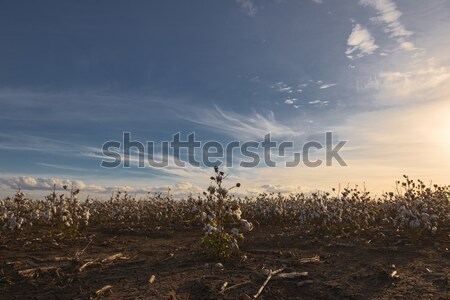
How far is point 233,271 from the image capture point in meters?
8.87

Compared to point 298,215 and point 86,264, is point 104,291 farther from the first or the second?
point 298,215

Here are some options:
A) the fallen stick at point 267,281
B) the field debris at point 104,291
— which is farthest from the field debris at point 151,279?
the fallen stick at point 267,281

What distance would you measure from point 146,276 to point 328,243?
7.01 metres

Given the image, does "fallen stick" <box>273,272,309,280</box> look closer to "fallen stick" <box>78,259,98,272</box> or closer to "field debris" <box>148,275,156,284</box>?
"field debris" <box>148,275,156,284</box>

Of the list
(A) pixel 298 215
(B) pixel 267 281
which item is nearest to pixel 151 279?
(B) pixel 267 281

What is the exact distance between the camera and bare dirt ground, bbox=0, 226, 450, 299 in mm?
7727

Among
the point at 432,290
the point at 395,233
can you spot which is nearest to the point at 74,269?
the point at 432,290

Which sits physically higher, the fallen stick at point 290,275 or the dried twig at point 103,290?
the fallen stick at point 290,275

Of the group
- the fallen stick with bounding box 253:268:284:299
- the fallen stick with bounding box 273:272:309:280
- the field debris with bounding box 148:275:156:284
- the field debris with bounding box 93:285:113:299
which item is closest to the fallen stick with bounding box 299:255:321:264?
the fallen stick with bounding box 273:272:309:280

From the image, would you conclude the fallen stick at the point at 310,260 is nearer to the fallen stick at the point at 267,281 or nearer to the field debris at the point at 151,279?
the fallen stick at the point at 267,281

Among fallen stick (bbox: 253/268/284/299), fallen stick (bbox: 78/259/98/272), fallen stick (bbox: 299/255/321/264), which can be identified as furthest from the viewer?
fallen stick (bbox: 299/255/321/264)

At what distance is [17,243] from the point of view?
13.2m

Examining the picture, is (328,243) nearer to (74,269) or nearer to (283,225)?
(283,225)

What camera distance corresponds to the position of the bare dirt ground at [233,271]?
773cm
